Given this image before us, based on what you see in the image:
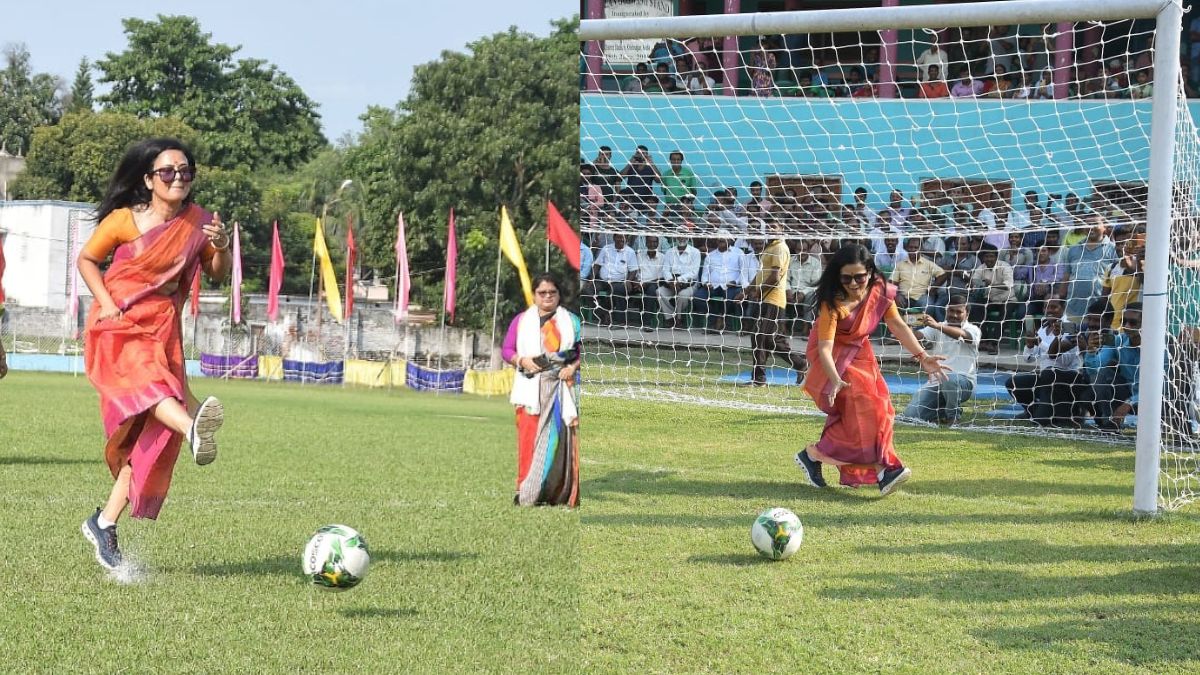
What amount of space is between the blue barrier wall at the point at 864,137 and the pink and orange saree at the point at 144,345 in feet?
38.5

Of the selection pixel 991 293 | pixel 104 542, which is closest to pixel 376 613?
pixel 104 542

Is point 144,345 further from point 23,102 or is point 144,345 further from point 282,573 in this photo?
point 23,102

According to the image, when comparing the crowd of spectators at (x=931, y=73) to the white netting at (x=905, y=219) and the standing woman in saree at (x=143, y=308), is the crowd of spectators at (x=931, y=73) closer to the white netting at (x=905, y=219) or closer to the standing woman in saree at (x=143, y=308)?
the white netting at (x=905, y=219)

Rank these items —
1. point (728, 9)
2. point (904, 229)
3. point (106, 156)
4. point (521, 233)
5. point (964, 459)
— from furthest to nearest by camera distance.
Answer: point (521, 233) < point (106, 156) < point (728, 9) < point (904, 229) < point (964, 459)

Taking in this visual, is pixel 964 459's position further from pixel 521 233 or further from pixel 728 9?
pixel 521 233

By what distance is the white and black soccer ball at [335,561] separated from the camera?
428cm

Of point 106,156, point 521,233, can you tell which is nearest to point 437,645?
point 106,156

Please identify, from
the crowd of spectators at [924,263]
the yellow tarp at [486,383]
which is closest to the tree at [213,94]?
the yellow tarp at [486,383]

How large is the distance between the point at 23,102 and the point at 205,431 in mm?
31995

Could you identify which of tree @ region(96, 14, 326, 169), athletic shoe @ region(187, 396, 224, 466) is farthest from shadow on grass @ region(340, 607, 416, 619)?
tree @ region(96, 14, 326, 169)

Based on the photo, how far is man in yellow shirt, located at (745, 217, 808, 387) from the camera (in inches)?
496

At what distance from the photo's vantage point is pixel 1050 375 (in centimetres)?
1058

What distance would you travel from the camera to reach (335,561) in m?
4.28

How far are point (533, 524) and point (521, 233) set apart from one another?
26522mm
